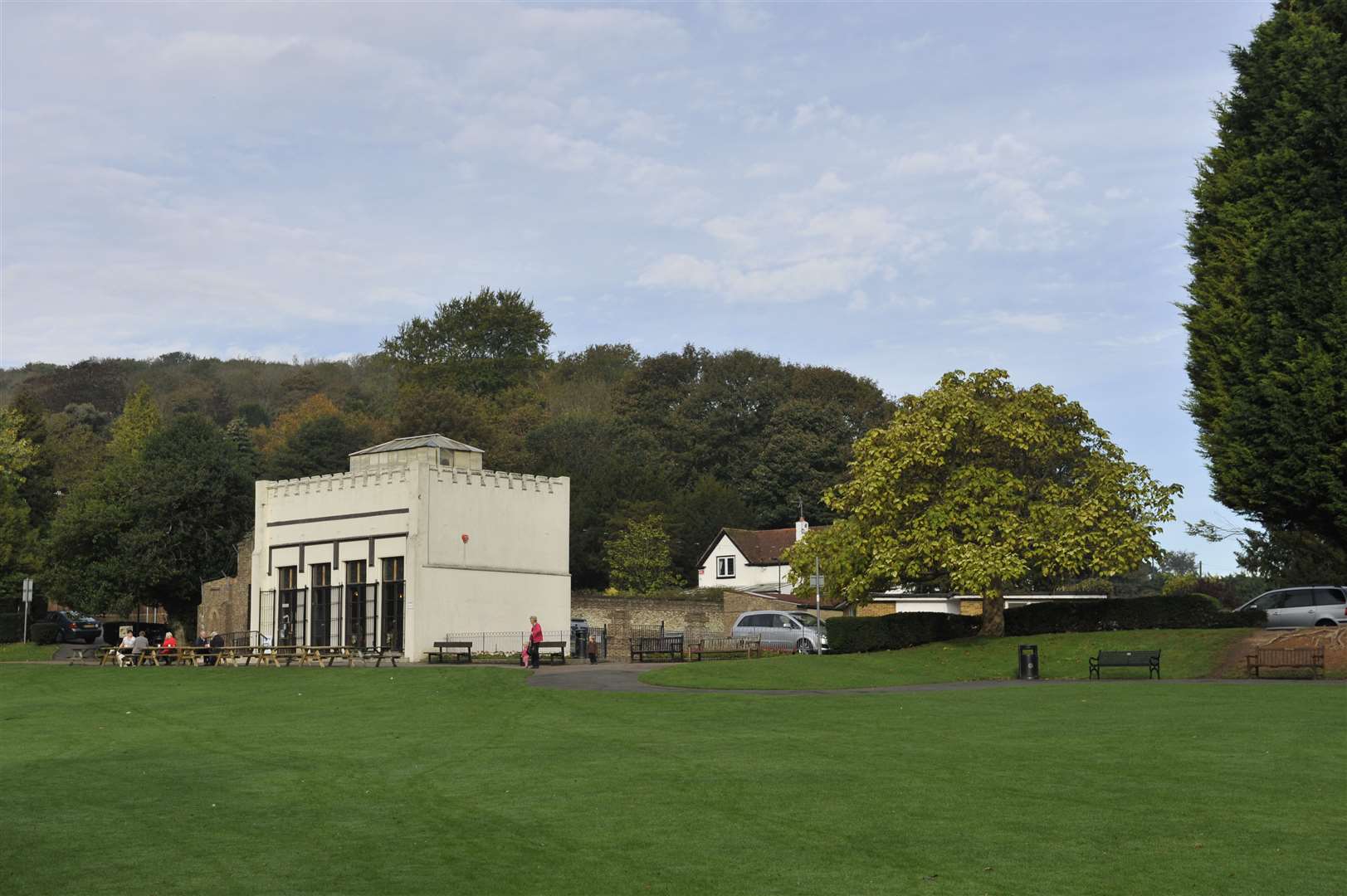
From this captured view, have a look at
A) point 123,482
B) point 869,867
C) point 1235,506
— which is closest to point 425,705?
point 869,867

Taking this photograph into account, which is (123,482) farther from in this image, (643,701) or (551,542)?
(643,701)

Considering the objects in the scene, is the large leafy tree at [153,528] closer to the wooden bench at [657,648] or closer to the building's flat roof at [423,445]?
the building's flat roof at [423,445]

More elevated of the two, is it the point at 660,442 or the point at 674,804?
the point at 660,442

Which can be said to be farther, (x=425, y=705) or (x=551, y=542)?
(x=551, y=542)

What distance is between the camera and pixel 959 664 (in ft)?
129

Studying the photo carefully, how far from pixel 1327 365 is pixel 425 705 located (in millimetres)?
25462

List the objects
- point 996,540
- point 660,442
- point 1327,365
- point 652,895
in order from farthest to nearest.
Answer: point 660,442 → point 996,540 → point 1327,365 → point 652,895

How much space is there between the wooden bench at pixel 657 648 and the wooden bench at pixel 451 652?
5.17m

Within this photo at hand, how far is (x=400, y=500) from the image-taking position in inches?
1922

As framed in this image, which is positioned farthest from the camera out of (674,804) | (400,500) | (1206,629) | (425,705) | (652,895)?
(400,500)

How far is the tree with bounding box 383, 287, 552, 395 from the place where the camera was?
101m

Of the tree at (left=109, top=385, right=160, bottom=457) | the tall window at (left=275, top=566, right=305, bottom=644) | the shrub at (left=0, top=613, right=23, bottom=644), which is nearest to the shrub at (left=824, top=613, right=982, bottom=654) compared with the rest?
the tall window at (left=275, top=566, right=305, bottom=644)

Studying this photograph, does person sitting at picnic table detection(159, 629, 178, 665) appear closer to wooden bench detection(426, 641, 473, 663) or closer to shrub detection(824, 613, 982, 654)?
wooden bench detection(426, 641, 473, 663)

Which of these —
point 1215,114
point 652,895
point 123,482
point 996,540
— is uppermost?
point 1215,114
